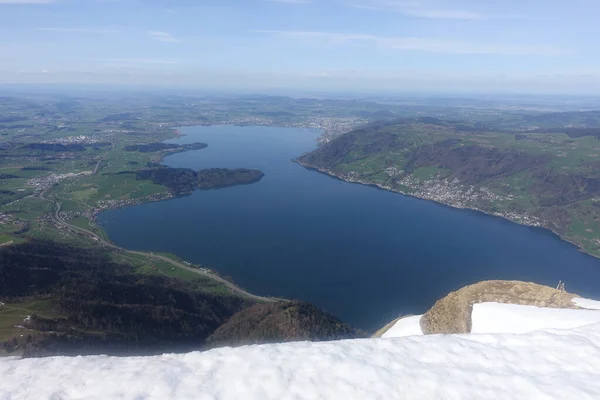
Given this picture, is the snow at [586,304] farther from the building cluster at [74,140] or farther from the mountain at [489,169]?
the building cluster at [74,140]

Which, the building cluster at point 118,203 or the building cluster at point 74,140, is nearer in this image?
the building cluster at point 118,203

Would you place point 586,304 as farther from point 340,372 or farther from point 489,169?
point 489,169

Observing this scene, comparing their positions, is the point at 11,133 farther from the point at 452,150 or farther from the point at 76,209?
the point at 452,150

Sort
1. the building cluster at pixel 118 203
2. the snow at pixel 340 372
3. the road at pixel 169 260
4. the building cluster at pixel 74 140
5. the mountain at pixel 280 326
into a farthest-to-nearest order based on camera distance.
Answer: the building cluster at pixel 74 140, the building cluster at pixel 118 203, the road at pixel 169 260, the mountain at pixel 280 326, the snow at pixel 340 372

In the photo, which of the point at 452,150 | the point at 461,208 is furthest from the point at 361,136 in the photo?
the point at 461,208

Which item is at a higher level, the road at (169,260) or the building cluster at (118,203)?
the building cluster at (118,203)

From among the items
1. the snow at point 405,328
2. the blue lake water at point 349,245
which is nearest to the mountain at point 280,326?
the blue lake water at point 349,245
